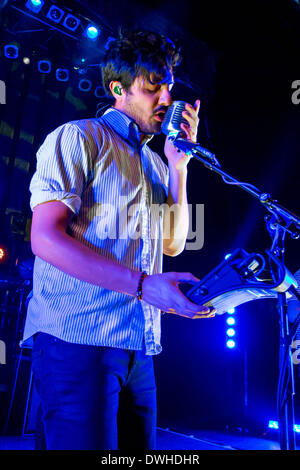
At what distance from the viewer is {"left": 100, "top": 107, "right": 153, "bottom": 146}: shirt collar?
154 cm

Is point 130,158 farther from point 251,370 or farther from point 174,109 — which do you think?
point 251,370

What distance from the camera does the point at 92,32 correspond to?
208 inches

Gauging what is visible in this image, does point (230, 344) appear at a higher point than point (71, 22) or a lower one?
lower

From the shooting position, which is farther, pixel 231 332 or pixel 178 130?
pixel 231 332

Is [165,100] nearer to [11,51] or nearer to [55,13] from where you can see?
[55,13]

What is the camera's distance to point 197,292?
0.99 m

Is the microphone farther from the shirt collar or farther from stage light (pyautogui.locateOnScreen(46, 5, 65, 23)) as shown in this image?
stage light (pyautogui.locateOnScreen(46, 5, 65, 23))

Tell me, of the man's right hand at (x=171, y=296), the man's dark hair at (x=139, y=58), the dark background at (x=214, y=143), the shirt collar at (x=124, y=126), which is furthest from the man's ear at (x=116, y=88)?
the dark background at (x=214, y=143)

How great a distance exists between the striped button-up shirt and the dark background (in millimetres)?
3826

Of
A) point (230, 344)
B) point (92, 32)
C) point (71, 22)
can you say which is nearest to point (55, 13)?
point (71, 22)

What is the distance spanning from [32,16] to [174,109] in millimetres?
4544

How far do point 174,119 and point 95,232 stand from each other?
1.90 ft

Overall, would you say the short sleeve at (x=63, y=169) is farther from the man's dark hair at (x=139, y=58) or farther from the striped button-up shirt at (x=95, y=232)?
the man's dark hair at (x=139, y=58)

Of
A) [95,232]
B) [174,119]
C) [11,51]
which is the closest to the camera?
[95,232]
